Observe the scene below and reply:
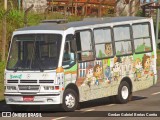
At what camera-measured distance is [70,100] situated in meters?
19.8

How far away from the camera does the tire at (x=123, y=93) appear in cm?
2216

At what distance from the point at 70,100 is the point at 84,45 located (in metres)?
1.84

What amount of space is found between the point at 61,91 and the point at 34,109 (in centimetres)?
203

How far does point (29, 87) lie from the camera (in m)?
19.5

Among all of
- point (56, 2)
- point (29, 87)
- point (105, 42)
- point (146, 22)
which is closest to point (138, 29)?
point (146, 22)

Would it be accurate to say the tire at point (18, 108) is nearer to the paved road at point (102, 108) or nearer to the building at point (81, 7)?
the paved road at point (102, 108)

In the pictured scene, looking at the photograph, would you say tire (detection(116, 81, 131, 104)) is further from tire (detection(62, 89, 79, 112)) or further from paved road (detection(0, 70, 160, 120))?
tire (detection(62, 89, 79, 112))

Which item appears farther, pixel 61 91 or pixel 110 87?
pixel 110 87

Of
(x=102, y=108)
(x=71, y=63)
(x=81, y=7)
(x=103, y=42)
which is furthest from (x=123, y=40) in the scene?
(x=81, y=7)

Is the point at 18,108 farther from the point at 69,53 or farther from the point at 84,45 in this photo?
the point at 84,45

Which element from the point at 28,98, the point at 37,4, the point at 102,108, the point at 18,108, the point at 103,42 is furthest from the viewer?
the point at 37,4

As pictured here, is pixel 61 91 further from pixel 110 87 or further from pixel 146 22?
pixel 146 22

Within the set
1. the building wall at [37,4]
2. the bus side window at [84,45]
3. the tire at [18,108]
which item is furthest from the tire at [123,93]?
the building wall at [37,4]

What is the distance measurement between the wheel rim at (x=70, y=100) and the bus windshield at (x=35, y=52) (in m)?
1.02
